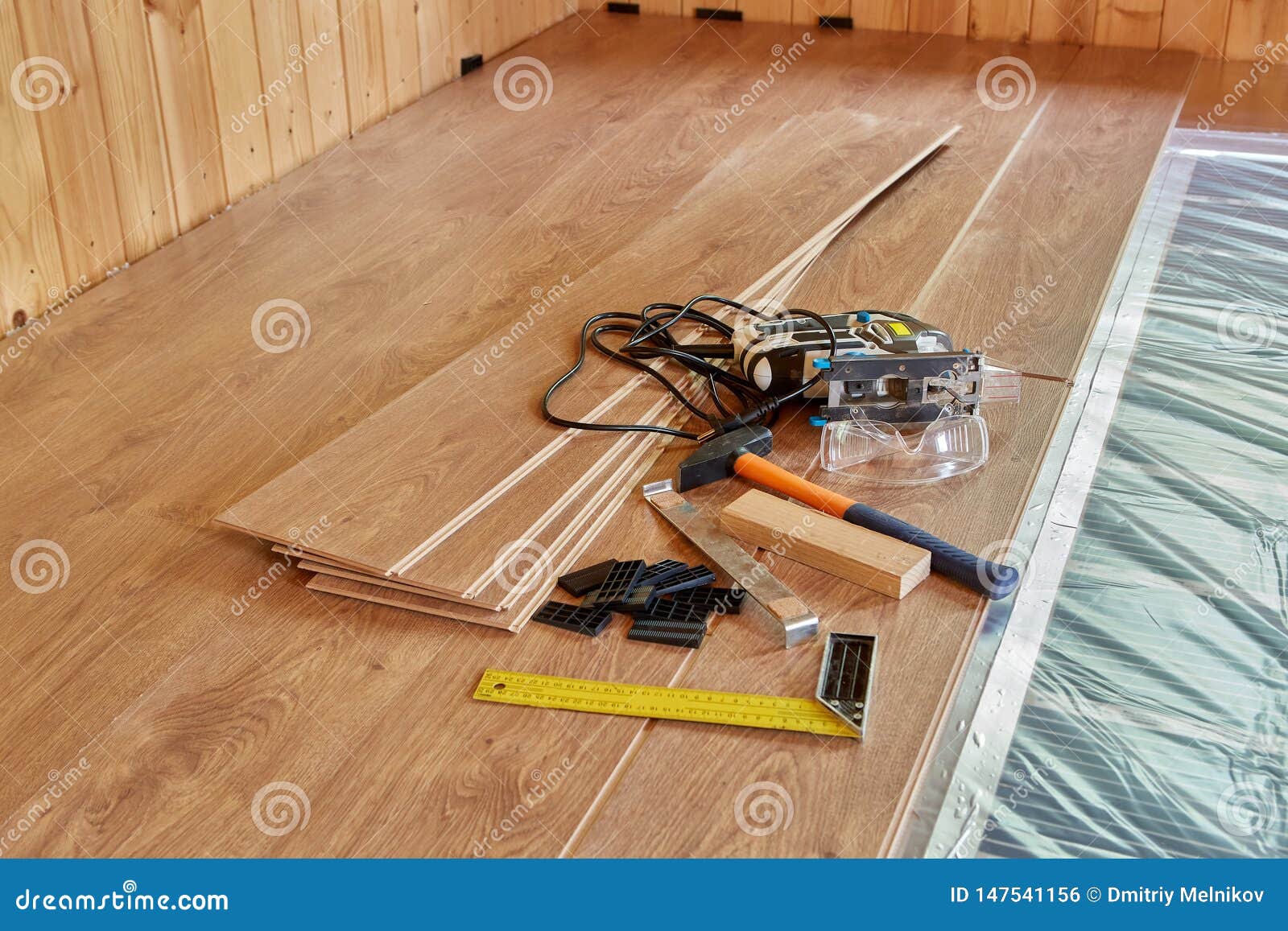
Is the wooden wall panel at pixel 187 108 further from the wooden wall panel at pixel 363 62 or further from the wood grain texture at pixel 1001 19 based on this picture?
the wood grain texture at pixel 1001 19

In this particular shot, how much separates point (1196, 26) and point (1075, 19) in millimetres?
440

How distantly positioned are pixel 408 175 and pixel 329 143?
37 cm

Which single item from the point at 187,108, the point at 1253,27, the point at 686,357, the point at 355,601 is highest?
the point at 187,108

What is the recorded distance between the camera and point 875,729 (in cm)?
154

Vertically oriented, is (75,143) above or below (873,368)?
above

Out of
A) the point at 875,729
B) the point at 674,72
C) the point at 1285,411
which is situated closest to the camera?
the point at 875,729

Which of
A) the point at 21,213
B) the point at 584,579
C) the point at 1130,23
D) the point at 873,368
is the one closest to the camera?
the point at 584,579

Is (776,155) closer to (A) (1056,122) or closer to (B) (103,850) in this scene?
(A) (1056,122)

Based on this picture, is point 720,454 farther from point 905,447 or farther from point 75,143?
point 75,143

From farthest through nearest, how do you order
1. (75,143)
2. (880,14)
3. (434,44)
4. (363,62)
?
(880,14)
(434,44)
(363,62)
(75,143)

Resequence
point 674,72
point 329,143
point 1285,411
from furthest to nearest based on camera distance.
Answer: point 674,72
point 329,143
point 1285,411

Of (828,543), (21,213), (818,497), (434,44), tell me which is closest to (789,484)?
(818,497)

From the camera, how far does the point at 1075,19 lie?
4742 millimetres
